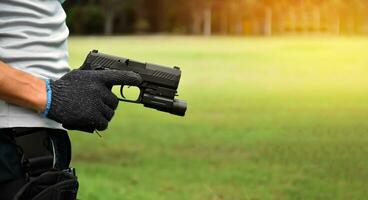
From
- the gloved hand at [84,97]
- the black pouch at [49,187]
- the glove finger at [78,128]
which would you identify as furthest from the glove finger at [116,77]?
the black pouch at [49,187]

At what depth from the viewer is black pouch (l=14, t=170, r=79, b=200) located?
6.75ft

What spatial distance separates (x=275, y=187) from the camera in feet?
27.5

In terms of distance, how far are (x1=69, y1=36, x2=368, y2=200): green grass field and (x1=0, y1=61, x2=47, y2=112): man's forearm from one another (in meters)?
4.84

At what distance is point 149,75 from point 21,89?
12.4 inches

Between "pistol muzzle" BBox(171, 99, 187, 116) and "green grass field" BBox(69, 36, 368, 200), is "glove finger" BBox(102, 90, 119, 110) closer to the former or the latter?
"pistol muzzle" BBox(171, 99, 187, 116)

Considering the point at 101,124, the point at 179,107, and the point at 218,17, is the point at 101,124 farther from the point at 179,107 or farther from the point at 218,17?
the point at 218,17

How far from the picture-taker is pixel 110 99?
2.08m

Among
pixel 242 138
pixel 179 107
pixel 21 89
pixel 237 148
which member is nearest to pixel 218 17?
pixel 242 138

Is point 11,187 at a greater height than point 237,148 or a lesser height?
greater

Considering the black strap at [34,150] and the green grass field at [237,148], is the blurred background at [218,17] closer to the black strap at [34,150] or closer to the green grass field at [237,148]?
the green grass field at [237,148]

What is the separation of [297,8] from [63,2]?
41.0 metres

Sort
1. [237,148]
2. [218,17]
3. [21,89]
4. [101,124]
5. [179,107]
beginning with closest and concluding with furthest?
1. [21,89]
2. [101,124]
3. [179,107]
4. [237,148]
5. [218,17]

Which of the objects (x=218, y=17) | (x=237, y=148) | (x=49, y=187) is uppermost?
(x=49, y=187)

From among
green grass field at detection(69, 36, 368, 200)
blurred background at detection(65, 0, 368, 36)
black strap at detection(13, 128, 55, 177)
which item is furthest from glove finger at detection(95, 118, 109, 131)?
blurred background at detection(65, 0, 368, 36)
